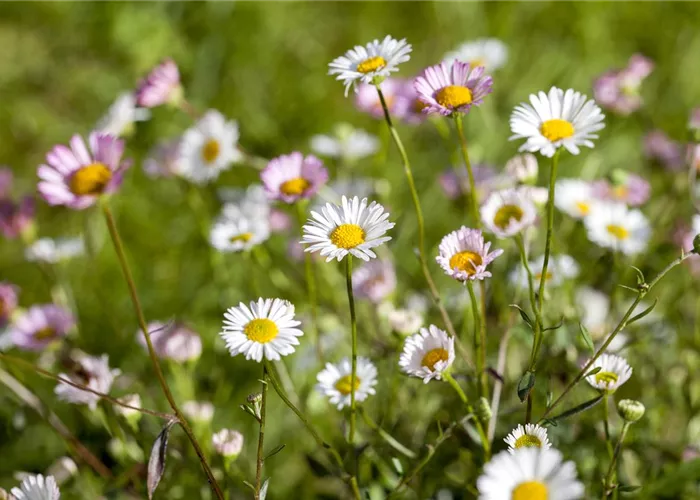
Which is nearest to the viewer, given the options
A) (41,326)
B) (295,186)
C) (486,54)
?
(295,186)

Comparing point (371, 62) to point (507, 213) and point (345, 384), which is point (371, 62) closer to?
point (507, 213)

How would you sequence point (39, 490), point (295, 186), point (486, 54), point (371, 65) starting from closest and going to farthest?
1. point (39, 490)
2. point (371, 65)
3. point (295, 186)
4. point (486, 54)

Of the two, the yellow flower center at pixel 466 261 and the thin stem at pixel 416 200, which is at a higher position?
the thin stem at pixel 416 200

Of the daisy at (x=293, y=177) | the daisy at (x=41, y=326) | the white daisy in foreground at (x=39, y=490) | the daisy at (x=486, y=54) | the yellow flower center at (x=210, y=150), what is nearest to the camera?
the white daisy in foreground at (x=39, y=490)

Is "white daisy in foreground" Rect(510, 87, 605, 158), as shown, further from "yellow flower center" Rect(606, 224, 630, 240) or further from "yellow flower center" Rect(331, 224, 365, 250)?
"yellow flower center" Rect(606, 224, 630, 240)

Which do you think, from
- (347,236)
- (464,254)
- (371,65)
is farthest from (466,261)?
(371,65)

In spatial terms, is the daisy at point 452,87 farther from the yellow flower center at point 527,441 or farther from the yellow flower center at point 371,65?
the yellow flower center at point 527,441

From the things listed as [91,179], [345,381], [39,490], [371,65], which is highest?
[371,65]

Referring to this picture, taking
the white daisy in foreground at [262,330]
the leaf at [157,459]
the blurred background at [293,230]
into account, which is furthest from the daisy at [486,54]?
Answer: the leaf at [157,459]
